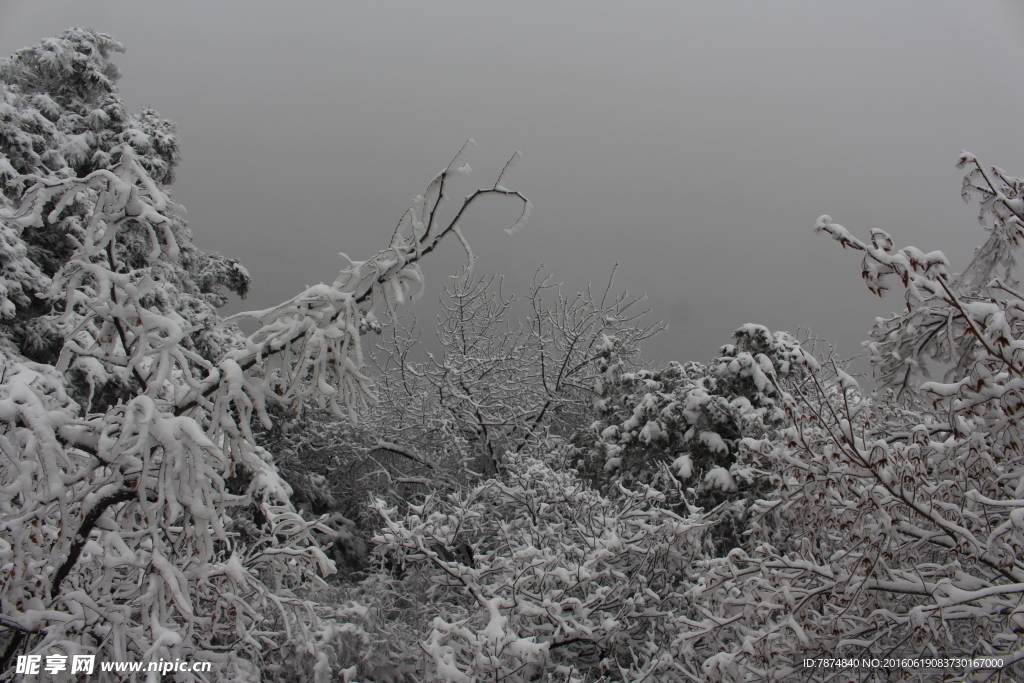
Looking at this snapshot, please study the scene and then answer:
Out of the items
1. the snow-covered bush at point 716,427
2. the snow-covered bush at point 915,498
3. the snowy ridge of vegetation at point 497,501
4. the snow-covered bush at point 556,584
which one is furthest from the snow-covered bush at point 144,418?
the snow-covered bush at point 716,427

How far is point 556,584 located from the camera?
222 inches

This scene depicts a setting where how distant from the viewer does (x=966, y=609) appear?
8.28 ft

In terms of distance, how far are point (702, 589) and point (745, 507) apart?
412 cm

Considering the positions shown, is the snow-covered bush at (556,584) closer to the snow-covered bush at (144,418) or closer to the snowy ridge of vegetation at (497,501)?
the snowy ridge of vegetation at (497,501)

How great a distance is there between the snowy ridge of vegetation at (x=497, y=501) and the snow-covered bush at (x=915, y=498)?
2 centimetres

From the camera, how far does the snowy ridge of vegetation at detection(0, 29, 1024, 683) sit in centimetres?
182

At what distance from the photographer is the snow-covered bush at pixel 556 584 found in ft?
14.8

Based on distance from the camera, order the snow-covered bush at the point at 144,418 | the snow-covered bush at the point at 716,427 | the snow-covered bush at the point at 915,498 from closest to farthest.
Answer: the snow-covered bush at the point at 144,418 < the snow-covered bush at the point at 915,498 < the snow-covered bush at the point at 716,427

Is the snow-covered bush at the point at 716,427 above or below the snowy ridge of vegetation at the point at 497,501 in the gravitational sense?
above

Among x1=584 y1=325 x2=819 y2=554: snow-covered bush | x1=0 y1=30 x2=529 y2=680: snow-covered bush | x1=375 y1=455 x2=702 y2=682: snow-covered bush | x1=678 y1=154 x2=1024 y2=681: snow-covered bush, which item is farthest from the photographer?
x1=584 y1=325 x2=819 y2=554: snow-covered bush

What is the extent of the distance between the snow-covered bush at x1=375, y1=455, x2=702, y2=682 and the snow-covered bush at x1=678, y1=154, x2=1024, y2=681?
4.89 ft

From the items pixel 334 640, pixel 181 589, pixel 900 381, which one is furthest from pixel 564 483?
pixel 181 589

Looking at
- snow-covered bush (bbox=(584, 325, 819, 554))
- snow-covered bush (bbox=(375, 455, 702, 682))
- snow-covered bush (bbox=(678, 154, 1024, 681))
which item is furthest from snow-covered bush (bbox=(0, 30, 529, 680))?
snow-covered bush (bbox=(584, 325, 819, 554))

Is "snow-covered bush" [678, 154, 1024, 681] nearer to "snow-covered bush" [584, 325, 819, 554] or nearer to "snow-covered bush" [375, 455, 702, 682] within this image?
"snow-covered bush" [375, 455, 702, 682]
